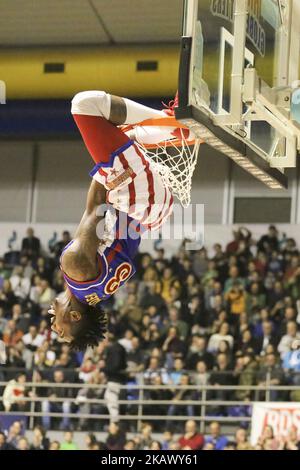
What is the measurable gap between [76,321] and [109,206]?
884 mm

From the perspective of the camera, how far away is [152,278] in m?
18.0

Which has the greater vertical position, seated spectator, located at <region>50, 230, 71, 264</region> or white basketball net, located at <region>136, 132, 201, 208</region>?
seated spectator, located at <region>50, 230, 71, 264</region>

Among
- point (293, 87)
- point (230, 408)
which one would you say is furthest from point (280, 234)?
point (293, 87)

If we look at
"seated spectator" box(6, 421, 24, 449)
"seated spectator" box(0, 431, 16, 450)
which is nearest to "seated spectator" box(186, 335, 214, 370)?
"seated spectator" box(6, 421, 24, 449)

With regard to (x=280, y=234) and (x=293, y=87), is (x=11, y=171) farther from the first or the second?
(x=293, y=87)

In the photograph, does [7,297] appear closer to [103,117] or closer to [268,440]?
[268,440]

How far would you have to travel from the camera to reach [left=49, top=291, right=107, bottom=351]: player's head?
22.5 ft

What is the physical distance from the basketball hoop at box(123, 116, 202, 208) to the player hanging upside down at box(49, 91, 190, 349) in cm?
12

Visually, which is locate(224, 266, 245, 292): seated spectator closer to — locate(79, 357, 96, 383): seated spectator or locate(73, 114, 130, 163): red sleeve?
locate(79, 357, 96, 383): seated spectator

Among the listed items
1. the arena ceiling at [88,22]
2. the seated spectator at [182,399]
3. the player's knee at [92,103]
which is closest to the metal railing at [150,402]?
the seated spectator at [182,399]

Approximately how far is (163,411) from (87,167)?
604 centimetres

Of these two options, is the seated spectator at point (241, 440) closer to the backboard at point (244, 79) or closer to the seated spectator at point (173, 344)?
the seated spectator at point (173, 344)

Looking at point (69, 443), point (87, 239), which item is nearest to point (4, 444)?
point (69, 443)

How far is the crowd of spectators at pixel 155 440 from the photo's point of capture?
13.7 m
